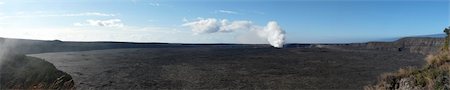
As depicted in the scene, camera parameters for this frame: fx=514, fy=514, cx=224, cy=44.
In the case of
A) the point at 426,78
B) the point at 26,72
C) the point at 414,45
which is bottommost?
the point at 414,45

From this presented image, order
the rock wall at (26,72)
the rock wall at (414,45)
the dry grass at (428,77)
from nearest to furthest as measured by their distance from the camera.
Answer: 1. the dry grass at (428,77)
2. the rock wall at (26,72)
3. the rock wall at (414,45)

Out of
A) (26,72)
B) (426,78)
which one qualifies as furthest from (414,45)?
(26,72)

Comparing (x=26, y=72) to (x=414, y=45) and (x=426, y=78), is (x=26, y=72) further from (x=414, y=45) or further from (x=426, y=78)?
(x=414, y=45)

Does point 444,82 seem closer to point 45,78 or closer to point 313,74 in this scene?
point 45,78

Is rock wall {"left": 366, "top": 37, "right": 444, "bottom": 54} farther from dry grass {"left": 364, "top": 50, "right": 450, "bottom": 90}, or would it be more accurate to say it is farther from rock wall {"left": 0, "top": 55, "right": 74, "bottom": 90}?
rock wall {"left": 0, "top": 55, "right": 74, "bottom": 90}

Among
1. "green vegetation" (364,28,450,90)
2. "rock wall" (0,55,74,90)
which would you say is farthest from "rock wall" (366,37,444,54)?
"rock wall" (0,55,74,90)

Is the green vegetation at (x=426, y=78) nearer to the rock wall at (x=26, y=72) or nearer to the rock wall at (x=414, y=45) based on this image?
the rock wall at (x=26, y=72)

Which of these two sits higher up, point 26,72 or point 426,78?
point 26,72

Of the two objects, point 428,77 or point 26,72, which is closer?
point 428,77

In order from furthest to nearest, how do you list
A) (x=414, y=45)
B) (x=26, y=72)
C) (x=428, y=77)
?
1. (x=414, y=45)
2. (x=26, y=72)
3. (x=428, y=77)

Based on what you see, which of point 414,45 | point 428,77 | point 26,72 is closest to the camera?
point 428,77

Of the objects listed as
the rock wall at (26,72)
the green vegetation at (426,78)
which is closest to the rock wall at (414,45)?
the green vegetation at (426,78)

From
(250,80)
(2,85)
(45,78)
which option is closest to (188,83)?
(250,80)

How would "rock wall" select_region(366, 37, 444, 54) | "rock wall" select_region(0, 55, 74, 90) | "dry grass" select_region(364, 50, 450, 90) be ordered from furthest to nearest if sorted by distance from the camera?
"rock wall" select_region(366, 37, 444, 54)
"rock wall" select_region(0, 55, 74, 90)
"dry grass" select_region(364, 50, 450, 90)
